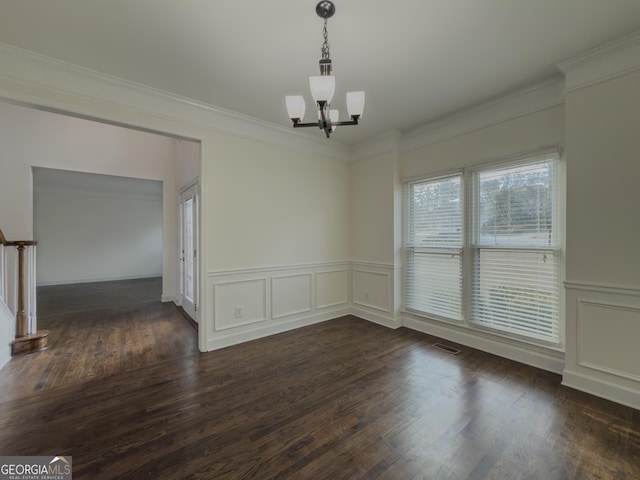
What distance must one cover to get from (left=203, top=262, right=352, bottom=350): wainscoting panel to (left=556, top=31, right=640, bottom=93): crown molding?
3424 millimetres

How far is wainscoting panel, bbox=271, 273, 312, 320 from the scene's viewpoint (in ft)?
12.6

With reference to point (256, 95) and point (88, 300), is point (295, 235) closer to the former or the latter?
point (256, 95)

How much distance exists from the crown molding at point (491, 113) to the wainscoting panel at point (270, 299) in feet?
7.45

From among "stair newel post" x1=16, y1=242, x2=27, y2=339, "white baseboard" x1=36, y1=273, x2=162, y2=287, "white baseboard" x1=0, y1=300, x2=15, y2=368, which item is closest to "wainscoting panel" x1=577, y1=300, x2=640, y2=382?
"white baseboard" x1=0, y1=300, x2=15, y2=368

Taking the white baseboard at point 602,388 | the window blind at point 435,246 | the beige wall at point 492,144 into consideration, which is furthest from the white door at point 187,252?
the white baseboard at point 602,388

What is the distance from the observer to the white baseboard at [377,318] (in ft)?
13.1

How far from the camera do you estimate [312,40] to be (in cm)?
210

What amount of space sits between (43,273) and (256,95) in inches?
354

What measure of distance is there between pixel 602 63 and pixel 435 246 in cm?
226

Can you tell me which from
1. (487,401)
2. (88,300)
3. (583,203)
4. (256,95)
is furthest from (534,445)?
(88,300)

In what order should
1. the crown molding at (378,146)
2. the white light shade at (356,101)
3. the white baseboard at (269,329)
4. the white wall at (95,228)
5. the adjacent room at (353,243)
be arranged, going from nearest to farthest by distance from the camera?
the adjacent room at (353,243) → the white light shade at (356,101) → the white baseboard at (269,329) → the crown molding at (378,146) → the white wall at (95,228)

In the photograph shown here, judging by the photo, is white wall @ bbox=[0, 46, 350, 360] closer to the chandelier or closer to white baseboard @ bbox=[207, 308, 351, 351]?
white baseboard @ bbox=[207, 308, 351, 351]

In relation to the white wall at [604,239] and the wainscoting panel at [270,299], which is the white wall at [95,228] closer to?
the wainscoting panel at [270,299]

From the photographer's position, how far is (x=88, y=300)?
5.85 meters
